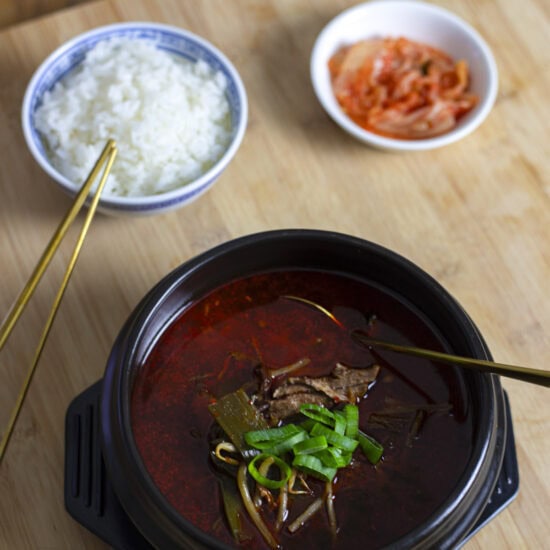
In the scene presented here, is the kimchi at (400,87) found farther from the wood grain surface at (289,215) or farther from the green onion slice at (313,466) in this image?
the green onion slice at (313,466)

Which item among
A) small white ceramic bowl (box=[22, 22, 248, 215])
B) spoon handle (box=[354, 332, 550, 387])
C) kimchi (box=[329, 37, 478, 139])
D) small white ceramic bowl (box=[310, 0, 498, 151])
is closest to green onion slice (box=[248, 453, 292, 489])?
spoon handle (box=[354, 332, 550, 387])

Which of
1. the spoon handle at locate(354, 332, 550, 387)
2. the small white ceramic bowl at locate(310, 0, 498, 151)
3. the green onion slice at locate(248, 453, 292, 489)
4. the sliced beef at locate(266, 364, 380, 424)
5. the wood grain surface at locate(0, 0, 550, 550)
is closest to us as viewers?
the spoon handle at locate(354, 332, 550, 387)

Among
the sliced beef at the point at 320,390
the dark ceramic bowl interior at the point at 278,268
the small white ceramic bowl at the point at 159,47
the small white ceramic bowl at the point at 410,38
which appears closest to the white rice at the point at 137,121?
the small white ceramic bowl at the point at 159,47

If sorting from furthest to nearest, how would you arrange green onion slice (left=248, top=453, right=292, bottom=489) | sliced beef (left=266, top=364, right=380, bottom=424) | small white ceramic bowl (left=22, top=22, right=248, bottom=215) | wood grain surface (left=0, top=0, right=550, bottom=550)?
small white ceramic bowl (left=22, top=22, right=248, bottom=215) → wood grain surface (left=0, top=0, right=550, bottom=550) → sliced beef (left=266, top=364, right=380, bottom=424) → green onion slice (left=248, top=453, right=292, bottom=489)

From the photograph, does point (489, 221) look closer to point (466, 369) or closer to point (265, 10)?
point (466, 369)

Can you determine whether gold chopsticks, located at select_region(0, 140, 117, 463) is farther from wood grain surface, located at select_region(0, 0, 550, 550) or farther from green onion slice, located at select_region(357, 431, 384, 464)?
green onion slice, located at select_region(357, 431, 384, 464)

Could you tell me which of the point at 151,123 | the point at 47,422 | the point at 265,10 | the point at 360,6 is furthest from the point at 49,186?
the point at 360,6

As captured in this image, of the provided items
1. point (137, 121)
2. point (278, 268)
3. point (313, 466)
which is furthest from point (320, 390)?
point (137, 121)
